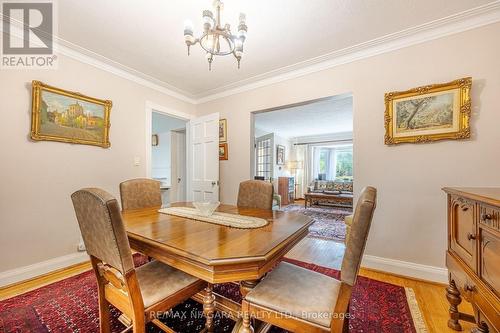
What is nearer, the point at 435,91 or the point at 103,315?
the point at 103,315

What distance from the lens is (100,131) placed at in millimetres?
2564

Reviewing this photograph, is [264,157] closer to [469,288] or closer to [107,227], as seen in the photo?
[469,288]

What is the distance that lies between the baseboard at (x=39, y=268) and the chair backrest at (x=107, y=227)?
A: 1.87 m

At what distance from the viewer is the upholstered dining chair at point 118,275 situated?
870mm

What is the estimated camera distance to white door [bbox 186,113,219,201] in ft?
10.8

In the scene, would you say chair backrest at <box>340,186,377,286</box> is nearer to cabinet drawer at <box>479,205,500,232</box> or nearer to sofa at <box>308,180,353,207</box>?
cabinet drawer at <box>479,205,500,232</box>

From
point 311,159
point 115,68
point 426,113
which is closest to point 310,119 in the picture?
point 311,159

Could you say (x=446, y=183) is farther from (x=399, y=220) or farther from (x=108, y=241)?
(x=108, y=241)

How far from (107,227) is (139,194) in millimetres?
1374

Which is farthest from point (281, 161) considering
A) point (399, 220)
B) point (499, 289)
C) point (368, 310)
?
point (499, 289)

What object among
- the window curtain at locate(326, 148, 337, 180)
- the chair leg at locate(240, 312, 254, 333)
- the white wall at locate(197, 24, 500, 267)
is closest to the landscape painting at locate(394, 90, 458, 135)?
the white wall at locate(197, 24, 500, 267)

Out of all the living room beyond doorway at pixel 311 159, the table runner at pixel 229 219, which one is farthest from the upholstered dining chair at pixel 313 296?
the living room beyond doorway at pixel 311 159

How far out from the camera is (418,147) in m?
2.10

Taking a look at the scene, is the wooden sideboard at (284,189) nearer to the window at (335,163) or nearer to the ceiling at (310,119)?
the ceiling at (310,119)
